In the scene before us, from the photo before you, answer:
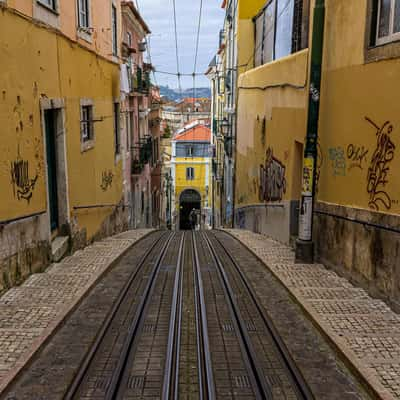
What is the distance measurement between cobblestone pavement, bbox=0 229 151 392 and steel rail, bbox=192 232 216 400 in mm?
1710

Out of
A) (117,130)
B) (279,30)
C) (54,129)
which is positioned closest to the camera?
(54,129)

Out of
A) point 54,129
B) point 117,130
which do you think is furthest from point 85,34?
point 117,130

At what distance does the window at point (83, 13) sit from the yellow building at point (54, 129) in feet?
0.08

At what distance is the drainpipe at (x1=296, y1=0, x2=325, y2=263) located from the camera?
8328mm

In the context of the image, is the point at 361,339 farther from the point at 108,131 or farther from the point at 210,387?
the point at 108,131

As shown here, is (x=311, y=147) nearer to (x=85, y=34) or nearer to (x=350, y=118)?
(x=350, y=118)

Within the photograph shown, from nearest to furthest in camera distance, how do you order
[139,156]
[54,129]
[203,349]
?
[203,349] < [54,129] < [139,156]

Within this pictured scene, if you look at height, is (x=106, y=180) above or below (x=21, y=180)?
below

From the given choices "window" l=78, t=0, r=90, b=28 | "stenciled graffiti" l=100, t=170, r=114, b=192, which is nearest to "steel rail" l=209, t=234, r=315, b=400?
"stenciled graffiti" l=100, t=170, r=114, b=192

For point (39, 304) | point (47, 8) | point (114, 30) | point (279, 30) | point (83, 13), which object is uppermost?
point (114, 30)

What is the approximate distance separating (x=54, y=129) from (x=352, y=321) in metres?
6.83

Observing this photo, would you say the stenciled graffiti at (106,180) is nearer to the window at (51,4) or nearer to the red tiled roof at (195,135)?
the window at (51,4)

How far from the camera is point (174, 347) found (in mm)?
5492

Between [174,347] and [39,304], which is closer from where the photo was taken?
[174,347]
